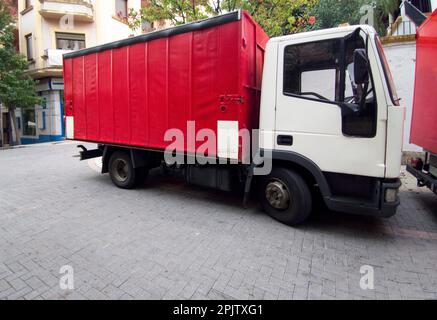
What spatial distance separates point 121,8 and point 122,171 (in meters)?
17.3

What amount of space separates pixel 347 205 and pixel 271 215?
3.77ft

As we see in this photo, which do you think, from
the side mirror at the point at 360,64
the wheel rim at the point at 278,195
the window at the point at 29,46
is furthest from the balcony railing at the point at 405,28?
the window at the point at 29,46

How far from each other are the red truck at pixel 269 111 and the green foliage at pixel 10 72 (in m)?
12.5

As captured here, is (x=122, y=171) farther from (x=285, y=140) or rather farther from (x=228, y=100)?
(x=285, y=140)

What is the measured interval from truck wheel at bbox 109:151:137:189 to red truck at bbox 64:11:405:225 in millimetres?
528

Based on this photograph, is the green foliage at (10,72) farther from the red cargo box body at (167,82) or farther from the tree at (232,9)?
the red cargo box body at (167,82)

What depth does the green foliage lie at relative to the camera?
47.2ft

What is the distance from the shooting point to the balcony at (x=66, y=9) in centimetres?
1652

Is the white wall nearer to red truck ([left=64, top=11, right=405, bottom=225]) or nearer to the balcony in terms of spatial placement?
red truck ([left=64, top=11, right=405, bottom=225])

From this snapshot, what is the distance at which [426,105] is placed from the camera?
462 cm

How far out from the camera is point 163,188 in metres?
6.19

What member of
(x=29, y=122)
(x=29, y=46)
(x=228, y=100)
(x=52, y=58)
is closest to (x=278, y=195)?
(x=228, y=100)

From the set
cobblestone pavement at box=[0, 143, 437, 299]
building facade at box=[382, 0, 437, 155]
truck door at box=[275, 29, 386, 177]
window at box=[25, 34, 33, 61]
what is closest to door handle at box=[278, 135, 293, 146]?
truck door at box=[275, 29, 386, 177]

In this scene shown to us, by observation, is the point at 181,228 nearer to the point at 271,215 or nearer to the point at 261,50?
the point at 271,215
